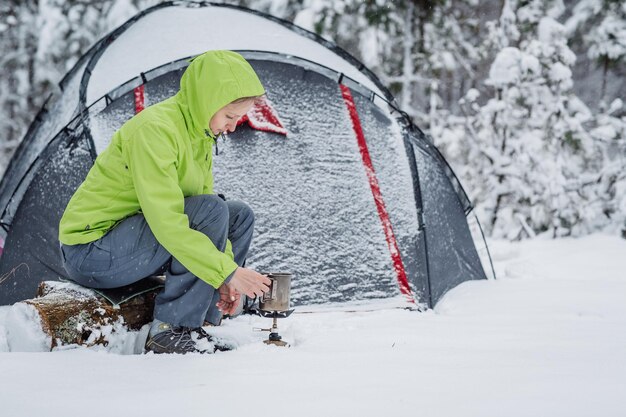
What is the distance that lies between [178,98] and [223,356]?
3.10 ft

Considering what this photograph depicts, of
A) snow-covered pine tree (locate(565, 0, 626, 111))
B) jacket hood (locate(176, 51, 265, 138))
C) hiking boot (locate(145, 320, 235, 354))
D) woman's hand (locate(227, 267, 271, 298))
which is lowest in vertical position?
hiking boot (locate(145, 320, 235, 354))

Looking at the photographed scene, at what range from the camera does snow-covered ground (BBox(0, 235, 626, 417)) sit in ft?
4.49

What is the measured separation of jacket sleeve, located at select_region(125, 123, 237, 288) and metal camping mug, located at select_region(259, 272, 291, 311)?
0.84 feet

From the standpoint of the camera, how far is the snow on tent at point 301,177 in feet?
9.67

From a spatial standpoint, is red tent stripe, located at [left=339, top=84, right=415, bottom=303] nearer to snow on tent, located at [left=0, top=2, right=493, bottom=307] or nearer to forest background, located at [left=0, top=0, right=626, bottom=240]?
snow on tent, located at [left=0, top=2, right=493, bottom=307]

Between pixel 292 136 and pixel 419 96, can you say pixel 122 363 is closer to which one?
pixel 292 136

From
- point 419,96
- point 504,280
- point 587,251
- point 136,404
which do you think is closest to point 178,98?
point 136,404

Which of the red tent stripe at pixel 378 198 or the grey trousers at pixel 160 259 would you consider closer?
the grey trousers at pixel 160 259

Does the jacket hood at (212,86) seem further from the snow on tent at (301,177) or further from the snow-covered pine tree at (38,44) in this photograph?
the snow-covered pine tree at (38,44)

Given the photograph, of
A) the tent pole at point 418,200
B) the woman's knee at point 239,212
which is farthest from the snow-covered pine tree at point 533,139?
the woman's knee at point 239,212

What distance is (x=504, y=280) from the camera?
146 inches

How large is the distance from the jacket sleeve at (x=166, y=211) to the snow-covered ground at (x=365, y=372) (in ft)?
1.05

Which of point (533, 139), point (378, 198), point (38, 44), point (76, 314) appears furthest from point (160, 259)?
point (38, 44)

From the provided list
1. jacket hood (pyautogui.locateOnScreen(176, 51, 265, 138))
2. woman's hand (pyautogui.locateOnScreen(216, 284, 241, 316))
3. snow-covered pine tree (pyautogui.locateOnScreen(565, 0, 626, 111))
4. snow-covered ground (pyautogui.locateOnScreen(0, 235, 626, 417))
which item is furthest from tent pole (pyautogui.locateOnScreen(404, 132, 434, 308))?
snow-covered pine tree (pyautogui.locateOnScreen(565, 0, 626, 111))
